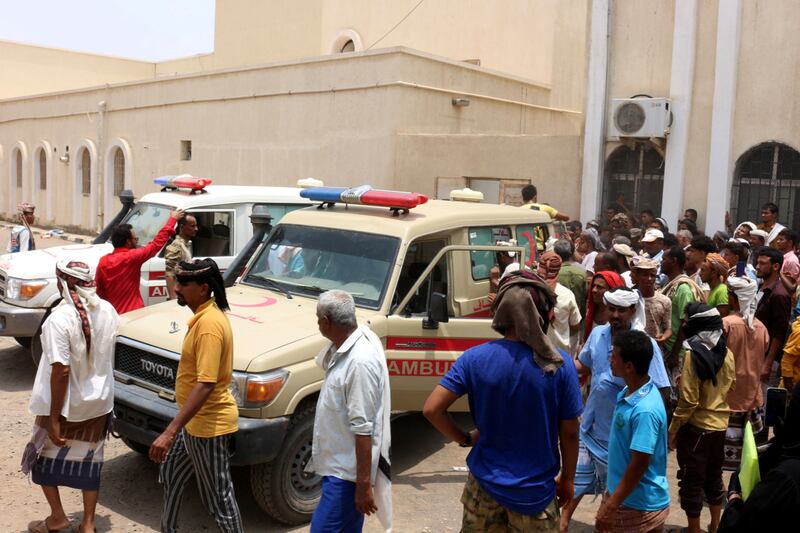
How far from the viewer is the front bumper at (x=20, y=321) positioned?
326 inches

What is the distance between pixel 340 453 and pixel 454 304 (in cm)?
279

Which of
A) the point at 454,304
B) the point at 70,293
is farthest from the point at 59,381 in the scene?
the point at 454,304

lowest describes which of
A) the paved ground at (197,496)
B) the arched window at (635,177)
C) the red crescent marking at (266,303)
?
the paved ground at (197,496)

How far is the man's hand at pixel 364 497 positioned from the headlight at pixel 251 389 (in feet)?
4.45

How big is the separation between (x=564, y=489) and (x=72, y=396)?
3.02 meters

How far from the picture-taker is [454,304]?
6602 mm

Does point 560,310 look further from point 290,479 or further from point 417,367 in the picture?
point 290,479

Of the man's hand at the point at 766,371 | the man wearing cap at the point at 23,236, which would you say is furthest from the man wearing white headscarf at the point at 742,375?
the man wearing cap at the point at 23,236

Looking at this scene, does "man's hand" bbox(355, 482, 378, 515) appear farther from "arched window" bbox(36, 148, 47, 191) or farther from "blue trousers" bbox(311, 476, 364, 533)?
"arched window" bbox(36, 148, 47, 191)

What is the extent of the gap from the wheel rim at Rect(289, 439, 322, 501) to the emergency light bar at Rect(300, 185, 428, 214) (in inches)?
83.8

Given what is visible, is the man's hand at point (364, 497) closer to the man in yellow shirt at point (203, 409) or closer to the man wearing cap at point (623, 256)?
the man in yellow shirt at point (203, 409)

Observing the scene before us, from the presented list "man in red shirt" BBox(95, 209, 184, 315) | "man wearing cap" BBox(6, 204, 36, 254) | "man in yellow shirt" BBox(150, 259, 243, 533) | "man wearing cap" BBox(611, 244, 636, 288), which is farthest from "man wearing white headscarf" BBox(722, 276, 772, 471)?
"man wearing cap" BBox(6, 204, 36, 254)

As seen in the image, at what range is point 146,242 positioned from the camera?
923 centimetres

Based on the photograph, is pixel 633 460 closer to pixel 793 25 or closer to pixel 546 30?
pixel 793 25
